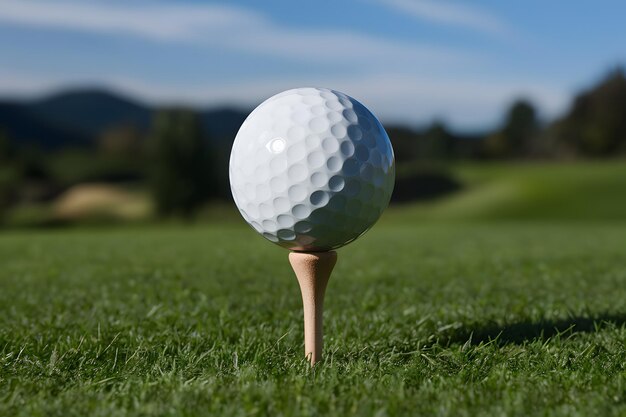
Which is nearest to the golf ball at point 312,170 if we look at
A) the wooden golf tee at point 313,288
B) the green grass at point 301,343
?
the wooden golf tee at point 313,288

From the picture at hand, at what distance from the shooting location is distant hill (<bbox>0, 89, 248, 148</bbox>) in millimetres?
96750

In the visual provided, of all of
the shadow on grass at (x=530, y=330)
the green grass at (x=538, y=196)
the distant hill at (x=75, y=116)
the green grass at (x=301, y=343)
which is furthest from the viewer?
the distant hill at (x=75, y=116)

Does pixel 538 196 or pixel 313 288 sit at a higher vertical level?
pixel 313 288

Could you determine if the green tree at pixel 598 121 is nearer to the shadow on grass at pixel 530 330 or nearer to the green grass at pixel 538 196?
the green grass at pixel 538 196

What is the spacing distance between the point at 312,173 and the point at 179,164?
133 ft

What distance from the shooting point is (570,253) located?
9.73 m

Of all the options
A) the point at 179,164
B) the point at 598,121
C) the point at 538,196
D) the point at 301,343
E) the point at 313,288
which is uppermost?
the point at 598,121

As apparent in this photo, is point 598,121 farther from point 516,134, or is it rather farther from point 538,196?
point 538,196

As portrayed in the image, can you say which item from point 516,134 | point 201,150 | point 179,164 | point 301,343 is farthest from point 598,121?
point 301,343

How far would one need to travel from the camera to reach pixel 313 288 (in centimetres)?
325

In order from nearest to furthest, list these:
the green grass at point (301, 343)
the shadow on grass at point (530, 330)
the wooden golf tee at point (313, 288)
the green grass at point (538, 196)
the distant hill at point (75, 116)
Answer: the green grass at point (301, 343) < the wooden golf tee at point (313, 288) < the shadow on grass at point (530, 330) < the green grass at point (538, 196) < the distant hill at point (75, 116)

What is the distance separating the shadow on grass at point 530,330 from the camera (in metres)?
3.81

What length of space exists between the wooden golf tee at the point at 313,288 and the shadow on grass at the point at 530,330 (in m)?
0.95

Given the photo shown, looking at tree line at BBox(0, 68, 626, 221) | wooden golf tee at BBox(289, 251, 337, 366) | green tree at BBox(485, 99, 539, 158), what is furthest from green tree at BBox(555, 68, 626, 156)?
wooden golf tee at BBox(289, 251, 337, 366)
